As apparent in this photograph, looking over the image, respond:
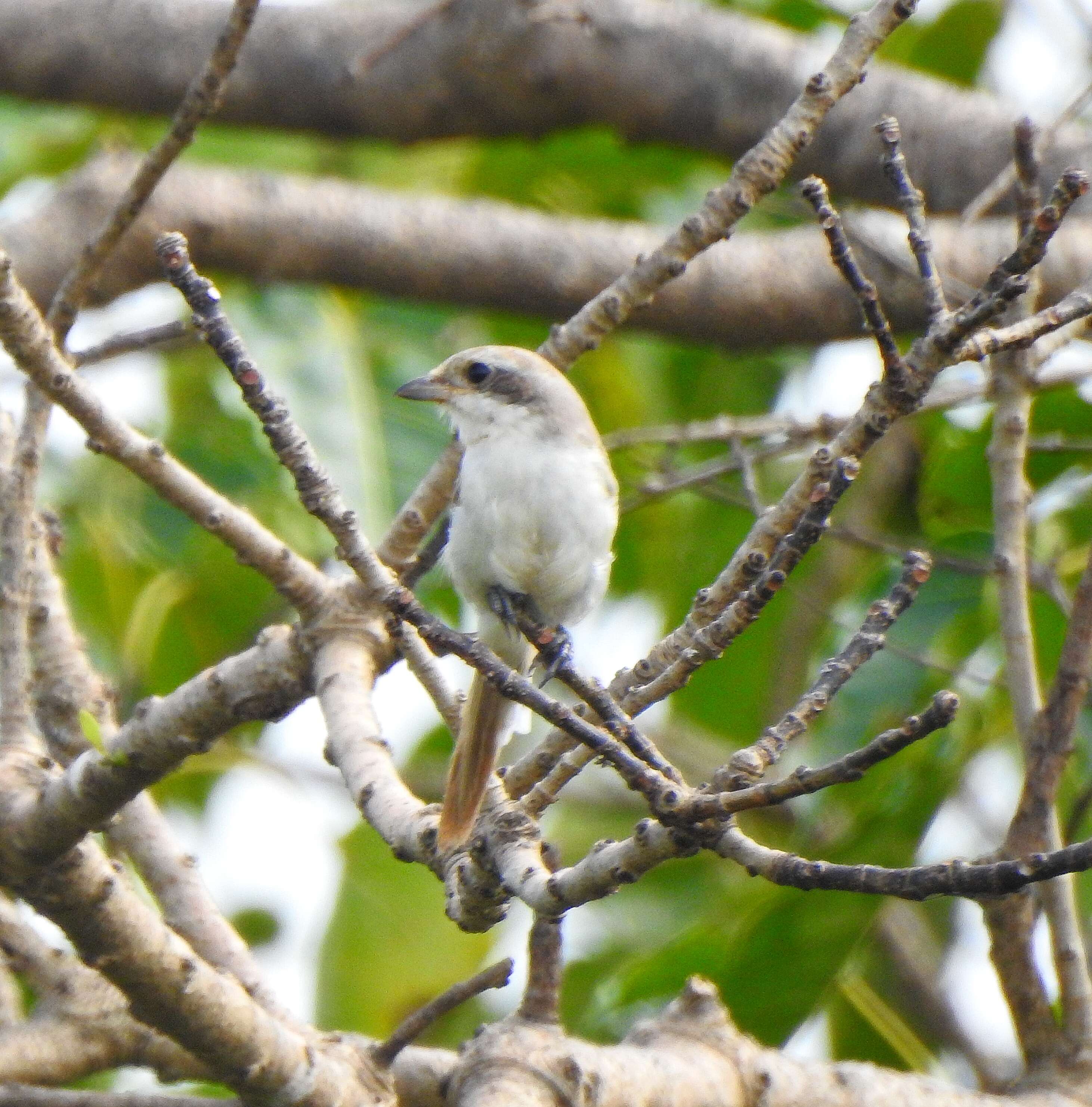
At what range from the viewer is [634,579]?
564cm

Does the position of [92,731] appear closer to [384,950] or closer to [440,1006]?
[440,1006]

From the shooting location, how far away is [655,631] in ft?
18.6

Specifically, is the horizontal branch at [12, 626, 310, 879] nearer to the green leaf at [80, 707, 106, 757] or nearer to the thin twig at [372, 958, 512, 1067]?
the green leaf at [80, 707, 106, 757]

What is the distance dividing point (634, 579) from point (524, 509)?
2.43 m

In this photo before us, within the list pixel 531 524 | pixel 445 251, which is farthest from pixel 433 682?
pixel 445 251

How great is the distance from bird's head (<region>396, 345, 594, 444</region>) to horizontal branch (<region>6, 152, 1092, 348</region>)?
1460 mm

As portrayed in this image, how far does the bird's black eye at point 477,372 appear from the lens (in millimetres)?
3670

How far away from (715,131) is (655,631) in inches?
70.4

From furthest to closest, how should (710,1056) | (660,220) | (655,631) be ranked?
(660,220) < (655,631) < (710,1056)

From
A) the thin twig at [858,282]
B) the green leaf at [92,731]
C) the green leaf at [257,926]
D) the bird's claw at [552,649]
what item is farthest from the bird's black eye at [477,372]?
the green leaf at [257,926]

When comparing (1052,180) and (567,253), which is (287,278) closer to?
(567,253)

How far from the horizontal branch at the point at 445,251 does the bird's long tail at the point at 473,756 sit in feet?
7.78

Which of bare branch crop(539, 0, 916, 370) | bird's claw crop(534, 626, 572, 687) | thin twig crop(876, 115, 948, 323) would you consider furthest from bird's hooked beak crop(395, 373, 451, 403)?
thin twig crop(876, 115, 948, 323)

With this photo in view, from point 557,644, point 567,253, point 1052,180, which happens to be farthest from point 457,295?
point 557,644
